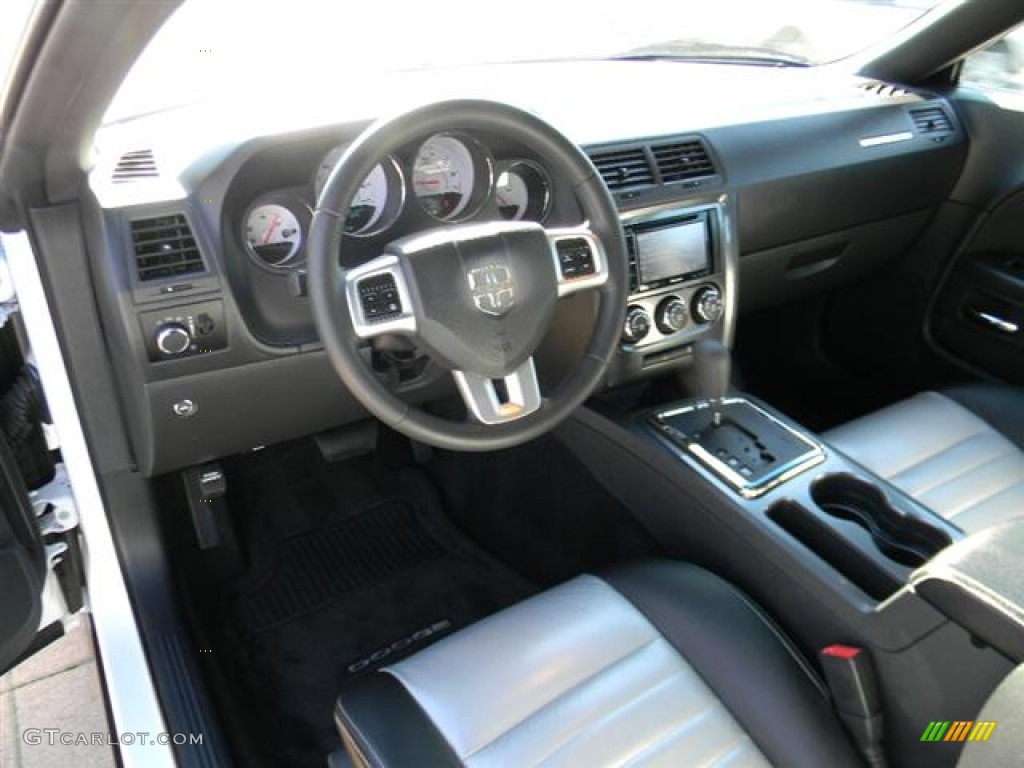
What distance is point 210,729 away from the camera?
67.9 inches

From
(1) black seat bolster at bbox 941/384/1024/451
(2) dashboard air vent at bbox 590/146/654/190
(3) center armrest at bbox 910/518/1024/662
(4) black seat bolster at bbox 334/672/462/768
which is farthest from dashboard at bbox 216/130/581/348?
(1) black seat bolster at bbox 941/384/1024/451

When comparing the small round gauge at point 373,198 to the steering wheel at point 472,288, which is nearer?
the steering wheel at point 472,288

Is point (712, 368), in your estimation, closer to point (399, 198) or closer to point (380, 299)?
point (399, 198)

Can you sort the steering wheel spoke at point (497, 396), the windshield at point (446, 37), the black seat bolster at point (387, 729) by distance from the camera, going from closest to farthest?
the black seat bolster at point (387, 729) < the steering wheel spoke at point (497, 396) < the windshield at point (446, 37)

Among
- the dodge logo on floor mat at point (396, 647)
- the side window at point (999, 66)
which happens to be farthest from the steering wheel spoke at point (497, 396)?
the side window at point (999, 66)

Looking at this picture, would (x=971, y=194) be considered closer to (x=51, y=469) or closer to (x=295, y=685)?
(x=295, y=685)

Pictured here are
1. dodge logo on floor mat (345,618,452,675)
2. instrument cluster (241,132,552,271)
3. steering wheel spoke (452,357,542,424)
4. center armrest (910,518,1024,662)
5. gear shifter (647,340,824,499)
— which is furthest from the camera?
dodge logo on floor mat (345,618,452,675)

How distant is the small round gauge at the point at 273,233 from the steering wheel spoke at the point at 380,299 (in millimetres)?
375

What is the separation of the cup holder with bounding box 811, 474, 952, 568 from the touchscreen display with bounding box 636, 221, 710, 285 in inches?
21.3

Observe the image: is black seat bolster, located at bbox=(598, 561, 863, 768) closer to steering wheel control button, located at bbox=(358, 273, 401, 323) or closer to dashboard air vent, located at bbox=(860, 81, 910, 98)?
steering wheel control button, located at bbox=(358, 273, 401, 323)

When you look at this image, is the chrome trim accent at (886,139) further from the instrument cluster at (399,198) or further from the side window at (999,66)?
the instrument cluster at (399,198)

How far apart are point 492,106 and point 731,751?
3.19 feet

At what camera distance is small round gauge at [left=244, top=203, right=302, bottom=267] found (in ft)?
5.24

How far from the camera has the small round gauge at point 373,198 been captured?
158 cm
